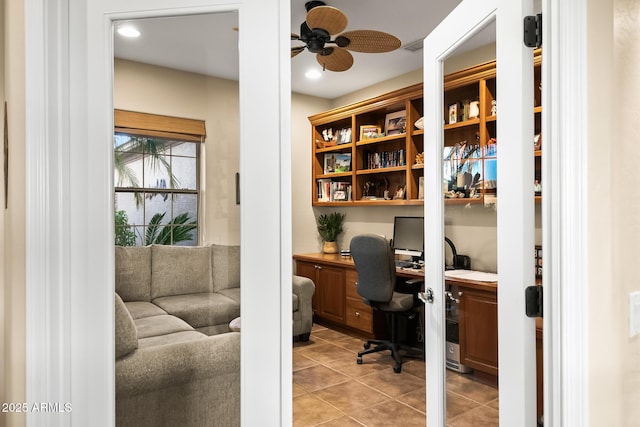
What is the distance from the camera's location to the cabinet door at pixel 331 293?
4695 millimetres

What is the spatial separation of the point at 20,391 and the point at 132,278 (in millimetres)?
369

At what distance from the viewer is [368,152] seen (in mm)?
5078

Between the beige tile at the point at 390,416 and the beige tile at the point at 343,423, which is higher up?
the beige tile at the point at 343,423

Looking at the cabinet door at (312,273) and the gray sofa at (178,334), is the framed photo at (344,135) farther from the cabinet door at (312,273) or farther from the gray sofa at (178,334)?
the gray sofa at (178,334)

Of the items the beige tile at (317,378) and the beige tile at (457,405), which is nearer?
the beige tile at (457,405)

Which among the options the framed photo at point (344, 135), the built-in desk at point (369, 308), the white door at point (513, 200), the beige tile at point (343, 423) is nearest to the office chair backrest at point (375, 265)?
the built-in desk at point (369, 308)

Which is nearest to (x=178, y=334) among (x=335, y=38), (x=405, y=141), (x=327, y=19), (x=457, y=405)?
(x=457, y=405)

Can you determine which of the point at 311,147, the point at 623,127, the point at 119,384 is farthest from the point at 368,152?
the point at 119,384

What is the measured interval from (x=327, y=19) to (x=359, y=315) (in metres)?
2.98

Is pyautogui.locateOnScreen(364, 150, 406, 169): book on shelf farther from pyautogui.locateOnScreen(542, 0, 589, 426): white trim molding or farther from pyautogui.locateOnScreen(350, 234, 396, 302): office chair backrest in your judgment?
pyautogui.locateOnScreen(542, 0, 589, 426): white trim molding

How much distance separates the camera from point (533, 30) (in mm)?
1206

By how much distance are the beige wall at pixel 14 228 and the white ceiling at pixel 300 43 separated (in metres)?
0.24

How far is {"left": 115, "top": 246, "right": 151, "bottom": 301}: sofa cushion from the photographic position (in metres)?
1.14

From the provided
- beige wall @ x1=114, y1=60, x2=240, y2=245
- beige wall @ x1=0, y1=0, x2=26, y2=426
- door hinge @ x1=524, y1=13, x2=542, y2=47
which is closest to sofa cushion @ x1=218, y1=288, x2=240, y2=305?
beige wall @ x1=114, y1=60, x2=240, y2=245
